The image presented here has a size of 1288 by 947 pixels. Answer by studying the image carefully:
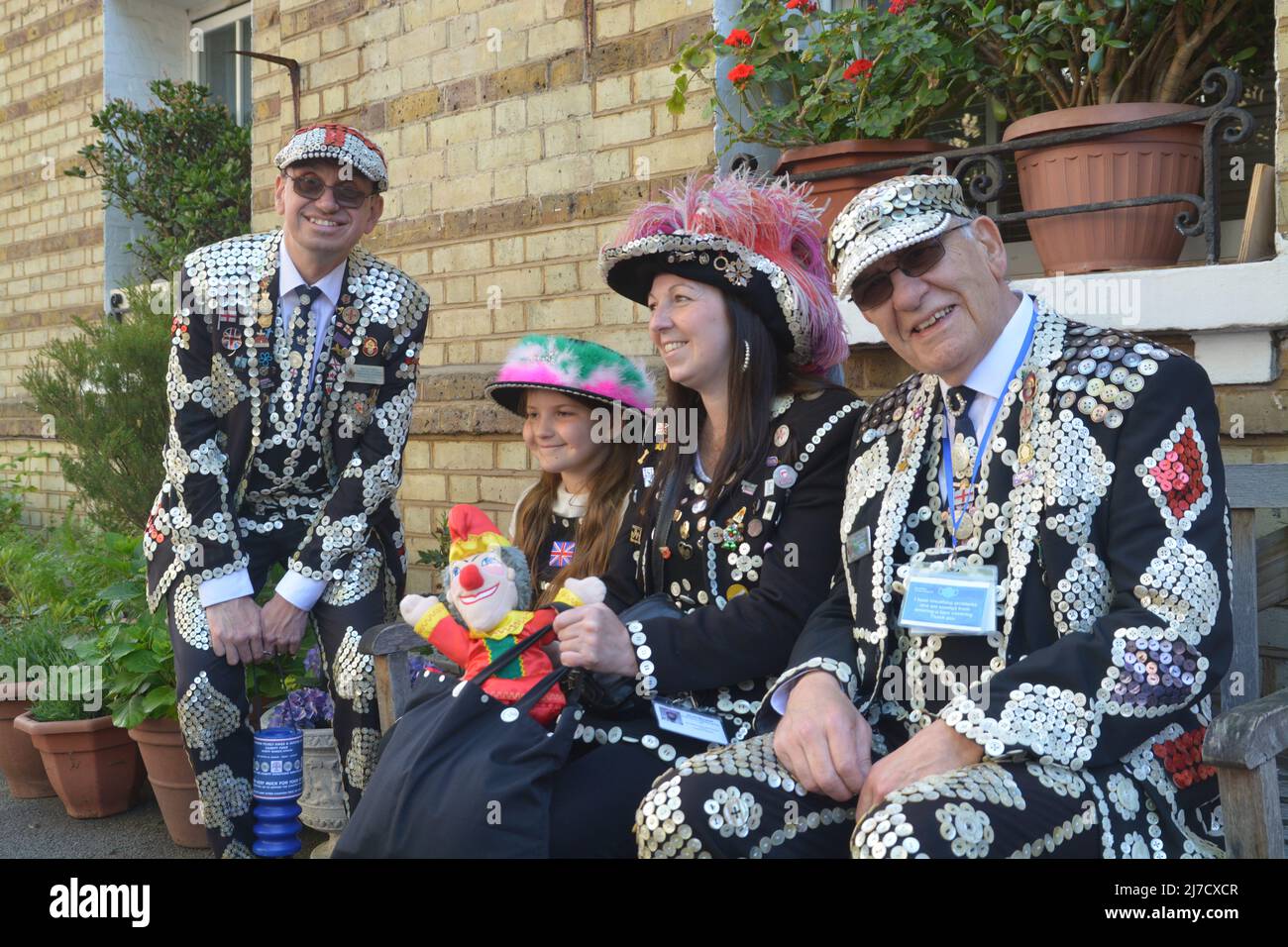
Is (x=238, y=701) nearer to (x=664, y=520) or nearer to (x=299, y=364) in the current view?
(x=299, y=364)

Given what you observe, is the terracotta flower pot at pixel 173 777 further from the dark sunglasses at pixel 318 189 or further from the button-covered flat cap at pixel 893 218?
the button-covered flat cap at pixel 893 218

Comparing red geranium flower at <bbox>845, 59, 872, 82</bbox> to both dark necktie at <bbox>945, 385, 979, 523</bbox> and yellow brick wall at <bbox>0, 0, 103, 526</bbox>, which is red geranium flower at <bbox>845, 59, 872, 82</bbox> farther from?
yellow brick wall at <bbox>0, 0, 103, 526</bbox>

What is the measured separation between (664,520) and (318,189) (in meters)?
1.34

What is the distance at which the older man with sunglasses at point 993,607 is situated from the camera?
2000 millimetres

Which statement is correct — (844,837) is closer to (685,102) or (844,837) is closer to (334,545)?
(334,545)

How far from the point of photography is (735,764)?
2.25m

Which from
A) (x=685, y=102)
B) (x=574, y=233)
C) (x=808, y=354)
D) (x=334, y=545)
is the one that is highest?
(x=685, y=102)

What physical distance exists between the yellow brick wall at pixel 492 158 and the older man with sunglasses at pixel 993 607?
7.36 feet

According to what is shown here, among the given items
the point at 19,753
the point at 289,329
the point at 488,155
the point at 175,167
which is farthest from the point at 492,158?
the point at 175,167

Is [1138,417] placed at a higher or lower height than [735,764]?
higher

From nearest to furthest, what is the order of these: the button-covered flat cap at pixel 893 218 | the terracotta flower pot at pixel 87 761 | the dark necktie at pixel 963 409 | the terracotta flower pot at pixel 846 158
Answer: the button-covered flat cap at pixel 893 218, the dark necktie at pixel 963 409, the terracotta flower pot at pixel 846 158, the terracotta flower pot at pixel 87 761

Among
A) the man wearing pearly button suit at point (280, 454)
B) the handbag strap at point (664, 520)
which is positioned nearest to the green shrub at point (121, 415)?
the man wearing pearly button suit at point (280, 454)
